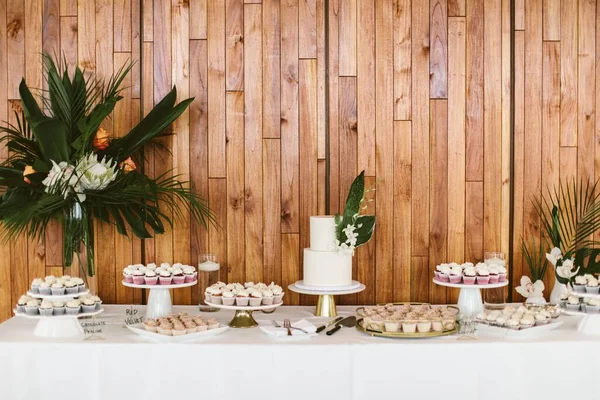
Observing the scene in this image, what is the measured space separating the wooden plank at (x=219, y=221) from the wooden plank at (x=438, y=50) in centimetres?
115

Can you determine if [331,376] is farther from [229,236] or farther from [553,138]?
[553,138]

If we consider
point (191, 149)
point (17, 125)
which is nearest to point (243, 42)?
point (191, 149)

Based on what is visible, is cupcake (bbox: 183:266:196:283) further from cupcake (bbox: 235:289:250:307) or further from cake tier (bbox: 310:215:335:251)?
cake tier (bbox: 310:215:335:251)

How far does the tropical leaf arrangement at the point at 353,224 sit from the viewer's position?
2.82m

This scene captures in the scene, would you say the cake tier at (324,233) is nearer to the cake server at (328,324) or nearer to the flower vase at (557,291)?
the cake server at (328,324)

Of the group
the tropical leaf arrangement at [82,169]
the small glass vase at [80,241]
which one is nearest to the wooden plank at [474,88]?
the tropical leaf arrangement at [82,169]

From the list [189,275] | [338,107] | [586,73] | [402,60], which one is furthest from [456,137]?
[189,275]

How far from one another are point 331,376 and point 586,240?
5.25 ft

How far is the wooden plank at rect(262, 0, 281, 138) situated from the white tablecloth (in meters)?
1.21

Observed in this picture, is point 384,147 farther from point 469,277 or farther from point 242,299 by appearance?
point 242,299

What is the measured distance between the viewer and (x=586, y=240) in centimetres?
324

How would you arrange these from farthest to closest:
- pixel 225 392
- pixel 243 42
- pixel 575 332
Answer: pixel 243 42, pixel 575 332, pixel 225 392

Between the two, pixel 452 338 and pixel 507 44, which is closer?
pixel 452 338

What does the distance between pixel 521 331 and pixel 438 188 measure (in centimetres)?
95
